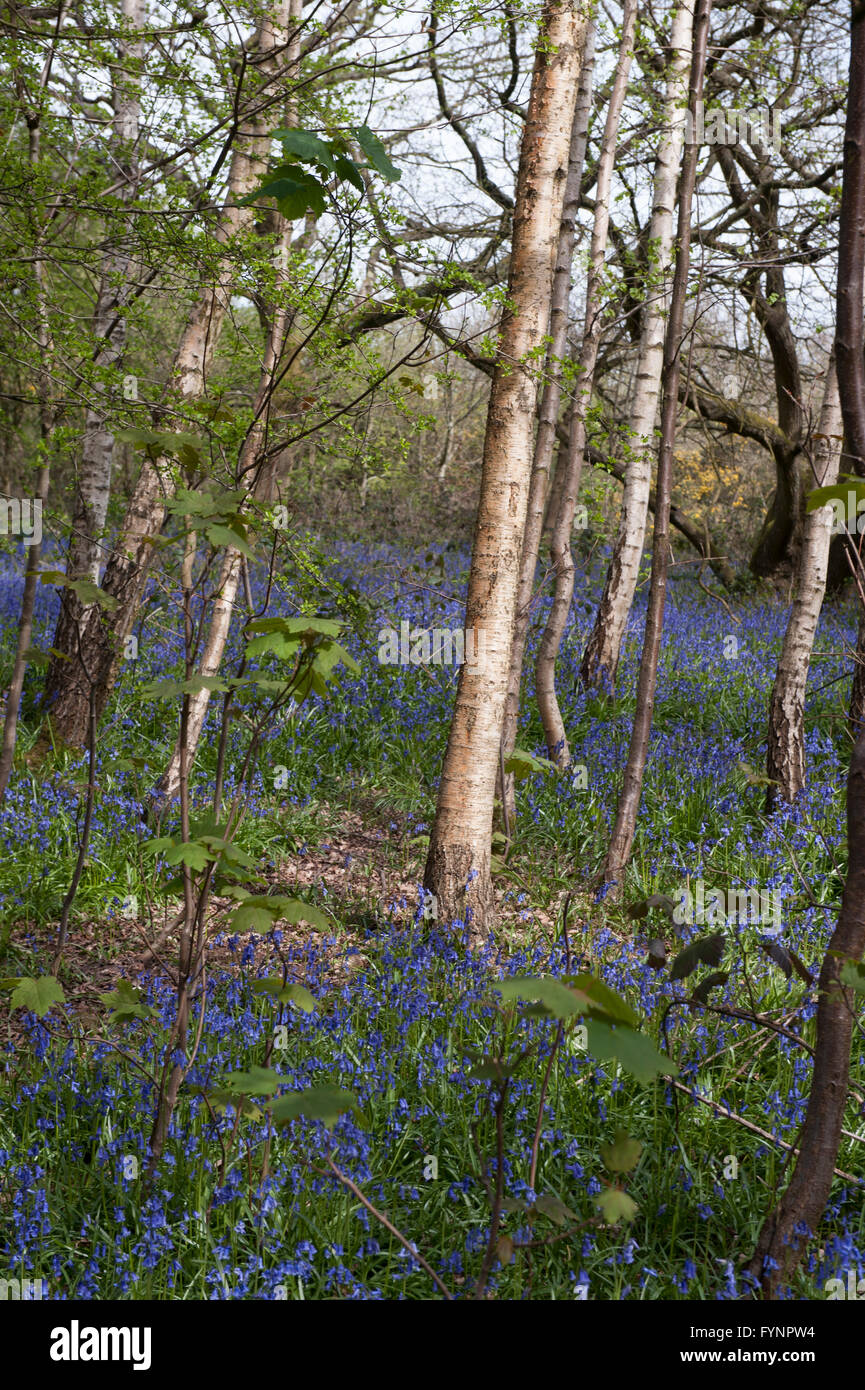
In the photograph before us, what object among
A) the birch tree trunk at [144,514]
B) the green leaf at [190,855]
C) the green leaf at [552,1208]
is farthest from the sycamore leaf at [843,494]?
the birch tree trunk at [144,514]

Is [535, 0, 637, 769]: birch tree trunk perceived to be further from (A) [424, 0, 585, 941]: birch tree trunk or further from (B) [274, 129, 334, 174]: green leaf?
(B) [274, 129, 334, 174]: green leaf

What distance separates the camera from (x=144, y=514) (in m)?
6.00

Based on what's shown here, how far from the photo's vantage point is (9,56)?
3.80 m

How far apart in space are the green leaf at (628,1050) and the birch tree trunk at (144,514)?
13.0 ft

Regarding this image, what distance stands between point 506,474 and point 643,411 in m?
3.60

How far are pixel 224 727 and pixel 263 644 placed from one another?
61 cm

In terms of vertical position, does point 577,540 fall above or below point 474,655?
above

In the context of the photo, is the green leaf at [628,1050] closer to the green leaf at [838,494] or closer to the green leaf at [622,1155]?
the green leaf at [622,1155]

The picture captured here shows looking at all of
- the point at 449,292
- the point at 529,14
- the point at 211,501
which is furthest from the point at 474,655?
the point at 529,14

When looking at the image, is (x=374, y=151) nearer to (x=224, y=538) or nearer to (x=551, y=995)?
(x=224, y=538)

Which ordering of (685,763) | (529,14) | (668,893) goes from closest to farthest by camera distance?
(529,14) < (668,893) < (685,763)

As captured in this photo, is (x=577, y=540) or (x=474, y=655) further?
(x=577, y=540)
